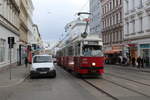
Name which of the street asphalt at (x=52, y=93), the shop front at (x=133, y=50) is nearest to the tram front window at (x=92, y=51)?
the street asphalt at (x=52, y=93)

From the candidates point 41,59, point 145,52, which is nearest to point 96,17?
point 145,52

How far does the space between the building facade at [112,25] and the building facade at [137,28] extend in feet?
11.8

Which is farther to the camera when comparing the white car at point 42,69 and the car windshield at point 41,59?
the car windshield at point 41,59

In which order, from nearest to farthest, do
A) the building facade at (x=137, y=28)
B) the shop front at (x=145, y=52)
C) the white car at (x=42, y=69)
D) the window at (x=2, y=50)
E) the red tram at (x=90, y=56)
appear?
the red tram at (x=90, y=56) → the white car at (x=42, y=69) → the window at (x=2, y=50) → the shop front at (x=145, y=52) → the building facade at (x=137, y=28)

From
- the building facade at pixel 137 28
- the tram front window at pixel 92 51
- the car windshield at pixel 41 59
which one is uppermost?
the building facade at pixel 137 28

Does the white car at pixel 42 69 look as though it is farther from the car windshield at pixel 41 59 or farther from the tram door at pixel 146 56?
the tram door at pixel 146 56

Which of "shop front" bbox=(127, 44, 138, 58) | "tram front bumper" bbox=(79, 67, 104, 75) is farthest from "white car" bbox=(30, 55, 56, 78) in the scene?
"shop front" bbox=(127, 44, 138, 58)

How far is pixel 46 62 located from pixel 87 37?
3834 millimetres

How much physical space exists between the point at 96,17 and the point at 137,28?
33479 millimetres

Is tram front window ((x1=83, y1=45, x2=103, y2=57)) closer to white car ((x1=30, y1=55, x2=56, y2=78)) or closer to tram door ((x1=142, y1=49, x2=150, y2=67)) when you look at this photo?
white car ((x1=30, y1=55, x2=56, y2=78))

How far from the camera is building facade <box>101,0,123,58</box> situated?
181 feet

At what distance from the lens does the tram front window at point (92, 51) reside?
68.1 ft

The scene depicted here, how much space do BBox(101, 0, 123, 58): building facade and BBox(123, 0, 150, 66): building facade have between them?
3596 mm

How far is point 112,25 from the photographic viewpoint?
60.7 meters
